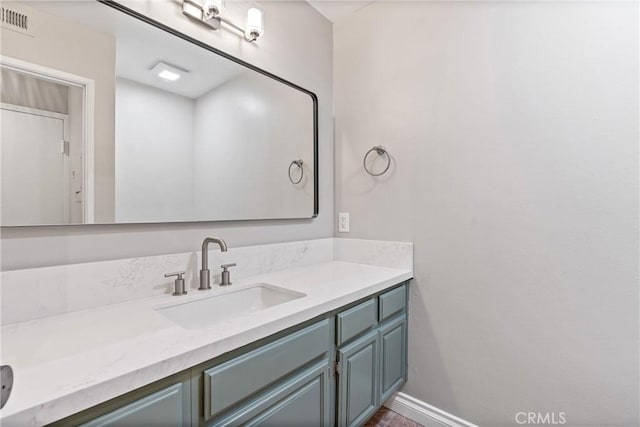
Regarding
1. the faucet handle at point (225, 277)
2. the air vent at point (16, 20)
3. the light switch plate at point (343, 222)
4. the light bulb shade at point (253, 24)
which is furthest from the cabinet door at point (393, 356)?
the air vent at point (16, 20)

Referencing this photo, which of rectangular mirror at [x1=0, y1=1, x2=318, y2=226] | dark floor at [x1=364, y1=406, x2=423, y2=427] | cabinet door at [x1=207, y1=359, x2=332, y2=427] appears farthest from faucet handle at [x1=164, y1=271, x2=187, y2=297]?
dark floor at [x1=364, y1=406, x2=423, y2=427]

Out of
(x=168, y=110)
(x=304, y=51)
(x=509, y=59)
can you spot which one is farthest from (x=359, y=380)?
(x=304, y=51)

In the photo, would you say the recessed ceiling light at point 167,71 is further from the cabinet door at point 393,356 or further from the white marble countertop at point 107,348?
the cabinet door at point 393,356

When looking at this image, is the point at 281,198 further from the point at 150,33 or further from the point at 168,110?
the point at 150,33

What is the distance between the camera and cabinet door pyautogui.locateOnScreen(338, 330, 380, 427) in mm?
1269

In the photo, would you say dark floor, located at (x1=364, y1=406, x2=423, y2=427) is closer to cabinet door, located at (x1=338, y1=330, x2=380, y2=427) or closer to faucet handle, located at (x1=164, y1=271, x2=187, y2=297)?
cabinet door, located at (x1=338, y1=330, x2=380, y2=427)

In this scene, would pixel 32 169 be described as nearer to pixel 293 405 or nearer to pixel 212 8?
pixel 212 8

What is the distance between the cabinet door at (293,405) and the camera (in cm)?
90

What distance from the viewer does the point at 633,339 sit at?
3.94ft

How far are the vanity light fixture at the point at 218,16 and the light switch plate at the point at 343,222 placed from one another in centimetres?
112

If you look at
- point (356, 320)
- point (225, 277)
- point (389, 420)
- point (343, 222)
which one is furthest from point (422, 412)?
point (225, 277)

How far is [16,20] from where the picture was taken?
95 centimetres

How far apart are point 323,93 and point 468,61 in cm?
87

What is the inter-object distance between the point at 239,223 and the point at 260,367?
78cm
